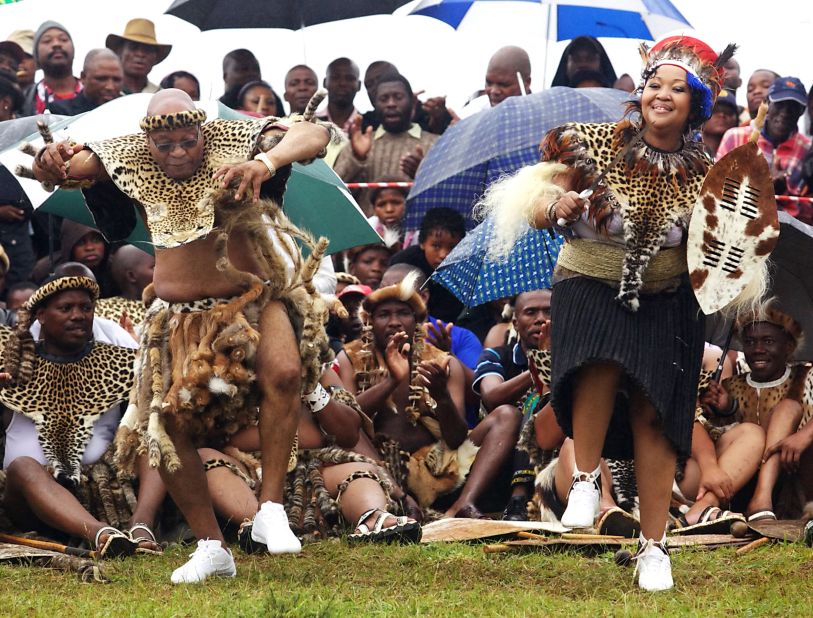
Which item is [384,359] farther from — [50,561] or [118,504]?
[50,561]

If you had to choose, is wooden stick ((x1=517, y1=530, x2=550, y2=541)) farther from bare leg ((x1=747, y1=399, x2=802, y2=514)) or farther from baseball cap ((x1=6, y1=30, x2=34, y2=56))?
baseball cap ((x1=6, y1=30, x2=34, y2=56))

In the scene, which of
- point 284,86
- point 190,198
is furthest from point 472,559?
point 284,86

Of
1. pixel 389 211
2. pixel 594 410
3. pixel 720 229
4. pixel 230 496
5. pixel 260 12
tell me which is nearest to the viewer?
pixel 720 229

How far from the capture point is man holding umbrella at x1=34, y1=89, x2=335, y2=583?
6047 millimetres

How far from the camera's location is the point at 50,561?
22.2 ft

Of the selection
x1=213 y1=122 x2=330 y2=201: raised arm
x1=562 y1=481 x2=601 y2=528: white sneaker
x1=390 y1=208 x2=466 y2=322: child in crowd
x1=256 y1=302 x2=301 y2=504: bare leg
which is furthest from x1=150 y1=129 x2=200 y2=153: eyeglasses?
x1=390 y1=208 x2=466 y2=322: child in crowd

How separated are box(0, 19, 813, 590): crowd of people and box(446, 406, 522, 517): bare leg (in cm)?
2

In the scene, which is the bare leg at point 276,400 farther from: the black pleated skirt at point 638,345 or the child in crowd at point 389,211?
the child in crowd at point 389,211

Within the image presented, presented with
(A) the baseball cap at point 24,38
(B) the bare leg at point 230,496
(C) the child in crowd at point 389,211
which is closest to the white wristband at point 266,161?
(B) the bare leg at point 230,496

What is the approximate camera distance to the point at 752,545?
22.6 feet

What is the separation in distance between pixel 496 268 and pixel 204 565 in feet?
11.5

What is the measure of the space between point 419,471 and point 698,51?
354cm

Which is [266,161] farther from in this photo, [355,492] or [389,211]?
[389,211]

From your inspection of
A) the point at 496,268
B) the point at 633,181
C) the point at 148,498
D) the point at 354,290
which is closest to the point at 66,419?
the point at 148,498
